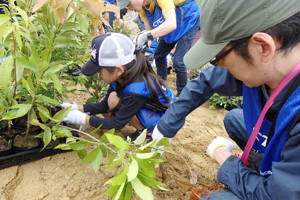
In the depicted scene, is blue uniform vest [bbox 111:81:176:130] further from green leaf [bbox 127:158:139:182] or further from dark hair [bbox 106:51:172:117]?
green leaf [bbox 127:158:139:182]

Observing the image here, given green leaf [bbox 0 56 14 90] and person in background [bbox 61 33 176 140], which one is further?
person in background [bbox 61 33 176 140]

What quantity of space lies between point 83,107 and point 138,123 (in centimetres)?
56

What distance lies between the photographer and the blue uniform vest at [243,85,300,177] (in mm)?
890

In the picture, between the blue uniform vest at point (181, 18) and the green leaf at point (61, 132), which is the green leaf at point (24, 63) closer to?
the green leaf at point (61, 132)

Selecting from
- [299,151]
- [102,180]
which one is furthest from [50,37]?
[299,151]

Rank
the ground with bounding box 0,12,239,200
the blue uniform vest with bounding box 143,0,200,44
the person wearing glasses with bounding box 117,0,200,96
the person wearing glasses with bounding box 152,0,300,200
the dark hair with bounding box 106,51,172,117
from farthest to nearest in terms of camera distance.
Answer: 1. the blue uniform vest with bounding box 143,0,200,44
2. the person wearing glasses with bounding box 117,0,200,96
3. the dark hair with bounding box 106,51,172,117
4. the ground with bounding box 0,12,239,200
5. the person wearing glasses with bounding box 152,0,300,200

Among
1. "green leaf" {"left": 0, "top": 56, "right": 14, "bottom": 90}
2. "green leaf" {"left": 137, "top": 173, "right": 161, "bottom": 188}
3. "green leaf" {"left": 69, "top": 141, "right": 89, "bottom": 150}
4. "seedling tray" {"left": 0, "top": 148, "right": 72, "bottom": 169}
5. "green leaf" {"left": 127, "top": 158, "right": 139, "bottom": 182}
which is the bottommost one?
"seedling tray" {"left": 0, "top": 148, "right": 72, "bottom": 169}

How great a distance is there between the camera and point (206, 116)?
300cm

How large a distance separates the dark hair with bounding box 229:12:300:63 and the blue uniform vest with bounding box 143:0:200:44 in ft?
6.11

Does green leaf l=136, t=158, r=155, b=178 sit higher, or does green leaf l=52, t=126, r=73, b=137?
green leaf l=136, t=158, r=155, b=178

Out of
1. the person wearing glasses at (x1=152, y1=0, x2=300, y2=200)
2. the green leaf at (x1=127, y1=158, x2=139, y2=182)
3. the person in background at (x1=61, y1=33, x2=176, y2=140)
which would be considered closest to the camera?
the green leaf at (x1=127, y1=158, x2=139, y2=182)

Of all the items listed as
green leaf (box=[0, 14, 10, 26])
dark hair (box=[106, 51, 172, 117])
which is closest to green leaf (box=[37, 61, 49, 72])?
green leaf (box=[0, 14, 10, 26])

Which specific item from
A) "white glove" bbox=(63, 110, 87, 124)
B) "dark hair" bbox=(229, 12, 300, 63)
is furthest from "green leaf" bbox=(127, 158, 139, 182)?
"white glove" bbox=(63, 110, 87, 124)

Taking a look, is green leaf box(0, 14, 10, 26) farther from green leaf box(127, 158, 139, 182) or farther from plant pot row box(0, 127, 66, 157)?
plant pot row box(0, 127, 66, 157)
